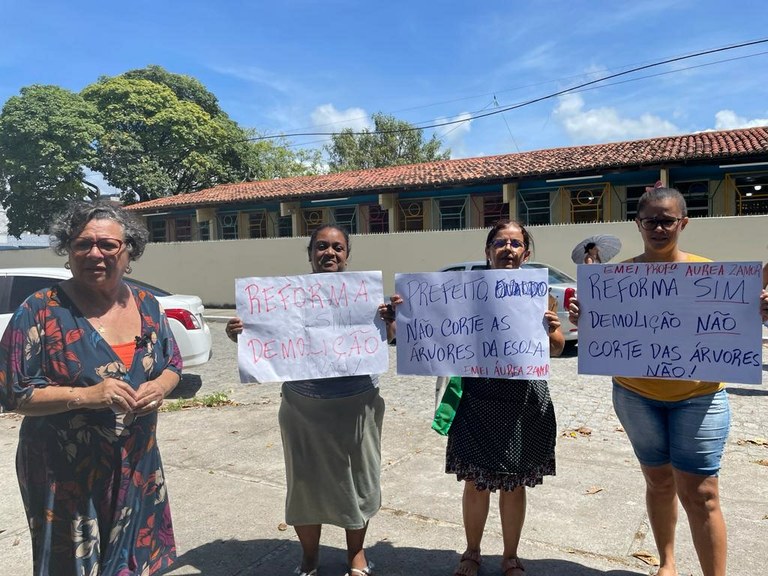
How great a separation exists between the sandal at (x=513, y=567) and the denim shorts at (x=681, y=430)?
0.81 meters

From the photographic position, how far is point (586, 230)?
14.7 m

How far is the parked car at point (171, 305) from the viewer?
655cm

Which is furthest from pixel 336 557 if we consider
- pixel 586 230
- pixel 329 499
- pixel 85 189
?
pixel 85 189

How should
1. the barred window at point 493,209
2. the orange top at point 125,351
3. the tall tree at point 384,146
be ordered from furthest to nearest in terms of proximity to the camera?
the tall tree at point 384,146 → the barred window at point 493,209 → the orange top at point 125,351

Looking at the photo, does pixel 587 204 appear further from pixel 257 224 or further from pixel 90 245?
pixel 90 245

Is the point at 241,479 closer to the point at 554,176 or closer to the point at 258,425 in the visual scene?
the point at 258,425

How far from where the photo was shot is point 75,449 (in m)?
2.17

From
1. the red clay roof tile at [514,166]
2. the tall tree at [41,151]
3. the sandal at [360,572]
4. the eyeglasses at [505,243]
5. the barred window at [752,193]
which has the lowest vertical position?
the sandal at [360,572]

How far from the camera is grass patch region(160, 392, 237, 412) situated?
6.54m

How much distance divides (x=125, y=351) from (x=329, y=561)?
1.68 metres

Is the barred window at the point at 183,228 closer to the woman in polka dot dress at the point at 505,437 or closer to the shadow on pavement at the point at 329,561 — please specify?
the shadow on pavement at the point at 329,561

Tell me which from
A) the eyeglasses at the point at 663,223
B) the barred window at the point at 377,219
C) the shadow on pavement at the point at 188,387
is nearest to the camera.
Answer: the eyeglasses at the point at 663,223

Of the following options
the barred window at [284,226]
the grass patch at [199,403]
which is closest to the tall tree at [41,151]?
the barred window at [284,226]

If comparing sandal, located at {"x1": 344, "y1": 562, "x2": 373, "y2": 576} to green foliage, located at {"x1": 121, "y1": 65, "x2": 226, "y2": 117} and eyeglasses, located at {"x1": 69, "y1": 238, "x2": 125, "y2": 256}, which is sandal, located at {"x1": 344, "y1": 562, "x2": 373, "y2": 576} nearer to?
eyeglasses, located at {"x1": 69, "y1": 238, "x2": 125, "y2": 256}
